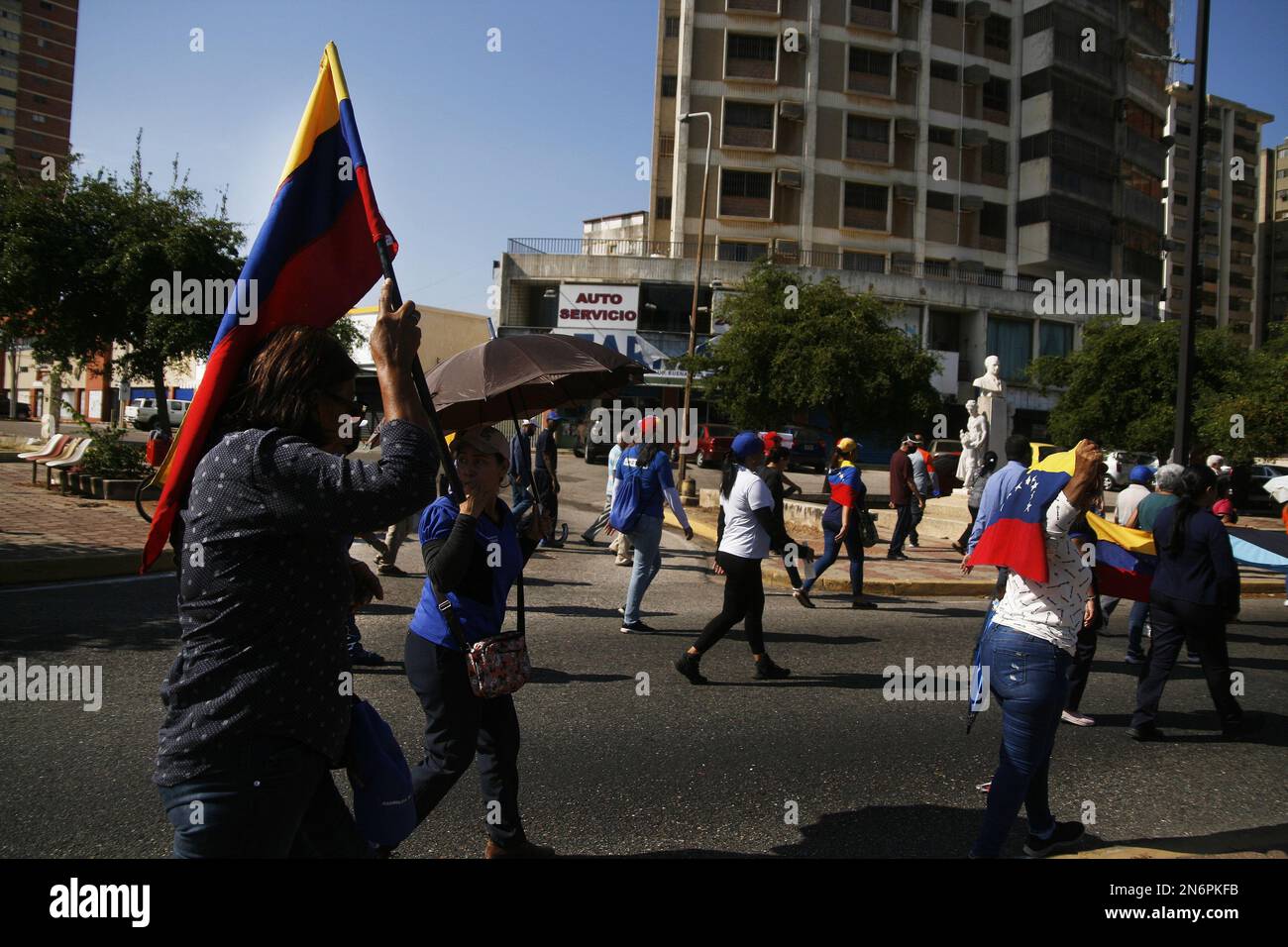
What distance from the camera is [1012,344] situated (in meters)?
44.5

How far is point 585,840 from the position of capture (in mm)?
3871

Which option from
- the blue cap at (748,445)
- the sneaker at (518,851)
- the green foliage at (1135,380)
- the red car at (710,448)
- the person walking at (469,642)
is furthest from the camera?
the red car at (710,448)

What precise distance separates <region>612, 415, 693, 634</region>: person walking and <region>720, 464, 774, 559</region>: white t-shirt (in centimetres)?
140

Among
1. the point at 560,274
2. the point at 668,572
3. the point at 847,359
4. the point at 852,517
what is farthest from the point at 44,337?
the point at 560,274

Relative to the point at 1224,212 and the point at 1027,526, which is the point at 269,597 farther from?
the point at 1224,212

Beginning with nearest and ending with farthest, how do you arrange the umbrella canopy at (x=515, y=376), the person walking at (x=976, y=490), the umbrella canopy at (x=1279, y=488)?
the umbrella canopy at (x=515, y=376), the umbrella canopy at (x=1279, y=488), the person walking at (x=976, y=490)

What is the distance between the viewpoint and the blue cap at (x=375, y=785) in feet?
7.82

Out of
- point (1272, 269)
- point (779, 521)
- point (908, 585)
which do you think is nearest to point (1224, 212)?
point (1272, 269)

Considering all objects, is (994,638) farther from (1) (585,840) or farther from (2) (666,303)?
(2) (666,303)

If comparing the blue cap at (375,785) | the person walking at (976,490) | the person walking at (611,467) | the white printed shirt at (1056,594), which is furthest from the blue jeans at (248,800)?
the person walking at (976,490)

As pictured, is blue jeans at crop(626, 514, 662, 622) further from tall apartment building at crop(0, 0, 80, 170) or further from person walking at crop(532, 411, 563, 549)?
tall apartment building at crop(0, 0, 80, 170)

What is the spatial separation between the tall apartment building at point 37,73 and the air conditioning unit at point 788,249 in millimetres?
87344

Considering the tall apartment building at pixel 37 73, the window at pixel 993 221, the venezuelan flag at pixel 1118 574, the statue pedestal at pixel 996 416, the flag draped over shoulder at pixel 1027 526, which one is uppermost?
the tall apartment building at pixel 37 73

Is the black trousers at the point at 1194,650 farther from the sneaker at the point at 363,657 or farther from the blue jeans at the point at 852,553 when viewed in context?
the sneaker at the point at 363,657
